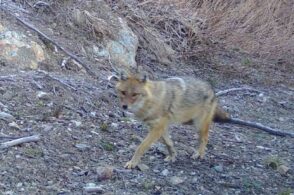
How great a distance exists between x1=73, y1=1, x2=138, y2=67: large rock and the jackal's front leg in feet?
12.0

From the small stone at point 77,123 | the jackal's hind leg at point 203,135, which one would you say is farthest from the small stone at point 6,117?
the jackal's hind leg at point 203,135

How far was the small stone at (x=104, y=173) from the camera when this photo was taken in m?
6.09

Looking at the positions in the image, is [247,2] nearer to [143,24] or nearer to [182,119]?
[143,24]

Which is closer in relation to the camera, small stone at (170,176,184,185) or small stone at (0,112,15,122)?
small stone at (170,176,184,185)

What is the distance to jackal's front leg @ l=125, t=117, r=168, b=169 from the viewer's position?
6.51m

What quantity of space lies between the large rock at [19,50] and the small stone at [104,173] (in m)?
2.75

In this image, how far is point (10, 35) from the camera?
884 centimetres

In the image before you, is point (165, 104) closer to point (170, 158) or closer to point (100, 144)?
point (170, 158)

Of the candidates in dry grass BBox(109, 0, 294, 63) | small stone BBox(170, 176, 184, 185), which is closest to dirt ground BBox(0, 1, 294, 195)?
small stone BBox(170, 176, 184, 185)

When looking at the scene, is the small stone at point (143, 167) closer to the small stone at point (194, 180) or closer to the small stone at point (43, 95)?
the small stone at point (194, 180)

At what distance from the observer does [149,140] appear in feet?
21.6

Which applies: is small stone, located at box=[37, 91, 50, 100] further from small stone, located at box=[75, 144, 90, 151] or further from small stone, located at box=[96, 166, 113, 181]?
small stone, located at box=[96, 166, 113, 181]

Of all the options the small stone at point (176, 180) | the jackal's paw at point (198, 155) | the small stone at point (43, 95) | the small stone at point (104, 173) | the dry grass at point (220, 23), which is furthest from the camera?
the dry grass at point (220, 23)

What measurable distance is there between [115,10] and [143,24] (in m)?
0.59
